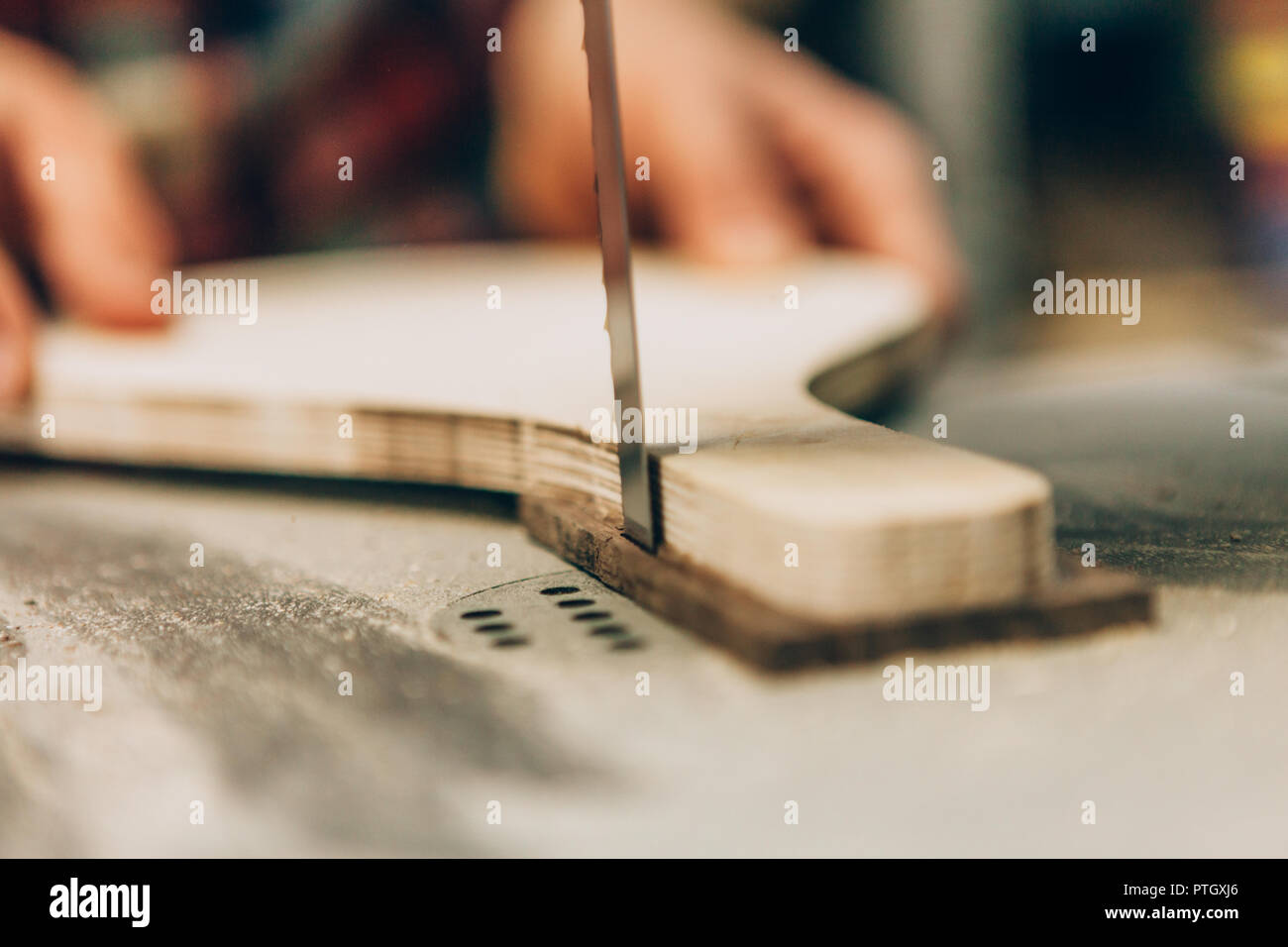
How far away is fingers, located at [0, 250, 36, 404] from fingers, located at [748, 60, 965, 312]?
1862 mm

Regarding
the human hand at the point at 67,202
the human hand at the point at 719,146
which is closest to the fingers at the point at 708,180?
the human hand at the point at 719,146

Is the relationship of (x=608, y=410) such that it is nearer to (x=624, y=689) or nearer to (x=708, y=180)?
(x=624, y=689)

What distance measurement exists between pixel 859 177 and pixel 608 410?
6.53 feet

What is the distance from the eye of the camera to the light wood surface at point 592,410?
860mm

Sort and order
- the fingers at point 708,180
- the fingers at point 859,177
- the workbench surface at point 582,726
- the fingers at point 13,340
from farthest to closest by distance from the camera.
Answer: the fingers at point 859,177, the fingers at point 708,180, the fingers at point 13,340, the workbench surface at point 582,726

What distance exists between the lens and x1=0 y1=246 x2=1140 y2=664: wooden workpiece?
2.82ft

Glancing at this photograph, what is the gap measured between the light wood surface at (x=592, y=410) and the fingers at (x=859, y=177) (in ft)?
0.44

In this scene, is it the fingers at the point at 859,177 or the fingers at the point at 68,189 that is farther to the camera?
the fingers at the point at 859,177

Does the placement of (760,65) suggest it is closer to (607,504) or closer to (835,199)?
(835,199)

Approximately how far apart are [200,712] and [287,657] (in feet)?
0.37

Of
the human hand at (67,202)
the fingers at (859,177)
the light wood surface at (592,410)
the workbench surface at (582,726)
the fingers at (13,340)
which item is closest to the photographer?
the workbench surface at (582,726)

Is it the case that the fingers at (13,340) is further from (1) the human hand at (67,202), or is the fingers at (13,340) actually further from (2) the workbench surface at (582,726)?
(2) the workbench surface at (582,726)

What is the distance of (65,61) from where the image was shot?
3.79 m
